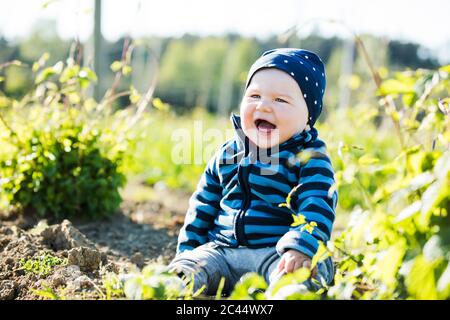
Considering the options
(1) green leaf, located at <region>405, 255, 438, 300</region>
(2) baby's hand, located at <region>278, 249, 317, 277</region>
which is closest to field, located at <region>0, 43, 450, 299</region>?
(1) green leaf, located at <region>405, 255, 438, 300</region>

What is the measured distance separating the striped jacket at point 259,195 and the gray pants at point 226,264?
4 centimetres


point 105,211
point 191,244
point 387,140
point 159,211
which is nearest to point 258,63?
point 191,244

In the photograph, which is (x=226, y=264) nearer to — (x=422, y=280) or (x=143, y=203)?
(x=422, y=280)

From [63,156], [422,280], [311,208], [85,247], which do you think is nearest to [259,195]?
[311,208]

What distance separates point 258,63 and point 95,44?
2437 mm

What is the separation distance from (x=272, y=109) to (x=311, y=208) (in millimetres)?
435

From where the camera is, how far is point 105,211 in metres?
3.75

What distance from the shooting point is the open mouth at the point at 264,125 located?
2.32 m

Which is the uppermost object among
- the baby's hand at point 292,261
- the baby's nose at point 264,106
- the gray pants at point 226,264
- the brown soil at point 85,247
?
the baby's nose at point 264,106

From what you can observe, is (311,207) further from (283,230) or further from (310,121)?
(310,121)

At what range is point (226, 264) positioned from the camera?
231 centimetres

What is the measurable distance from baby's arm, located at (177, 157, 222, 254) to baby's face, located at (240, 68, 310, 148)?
31 centimetres

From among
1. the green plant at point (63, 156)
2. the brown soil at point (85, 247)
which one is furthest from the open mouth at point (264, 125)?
the green plant at point (63, 156)

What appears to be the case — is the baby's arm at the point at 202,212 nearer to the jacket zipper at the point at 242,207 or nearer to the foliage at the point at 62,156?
the jacket zipper at the point at 242,207
